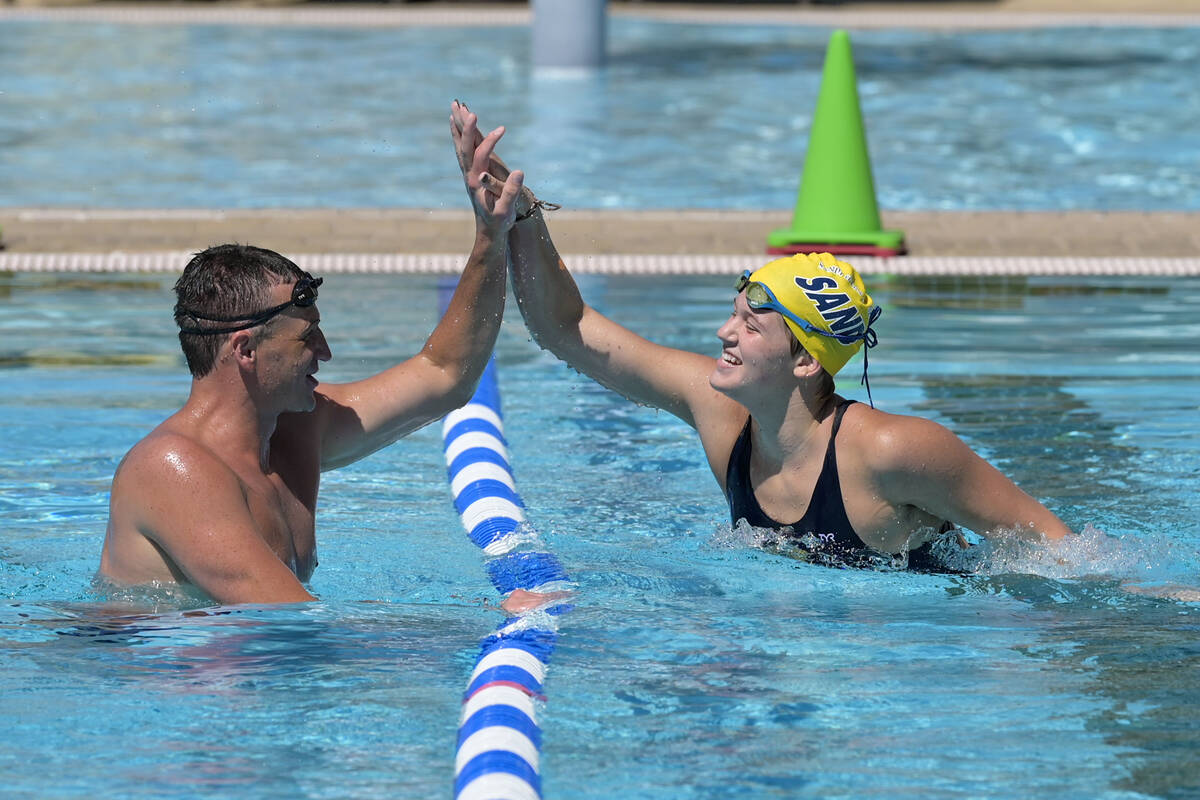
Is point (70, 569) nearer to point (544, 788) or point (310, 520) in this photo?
→ point (310, 520)

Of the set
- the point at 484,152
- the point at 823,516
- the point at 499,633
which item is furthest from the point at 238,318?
the point at 823,516

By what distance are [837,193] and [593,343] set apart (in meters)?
4.65

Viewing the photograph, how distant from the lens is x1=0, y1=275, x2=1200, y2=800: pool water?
318 centimetres

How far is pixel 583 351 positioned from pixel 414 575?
78 cm

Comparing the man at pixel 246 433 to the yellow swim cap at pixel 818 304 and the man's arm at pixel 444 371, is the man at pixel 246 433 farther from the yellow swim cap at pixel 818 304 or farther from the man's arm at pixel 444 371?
the yellow swim cap at pixel 818 304

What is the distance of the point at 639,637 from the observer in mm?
3850

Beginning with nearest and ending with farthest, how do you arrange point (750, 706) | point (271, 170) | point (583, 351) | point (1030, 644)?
point (750, 706) → point (1030, 644) → point (583, 351) → point (271, 170)

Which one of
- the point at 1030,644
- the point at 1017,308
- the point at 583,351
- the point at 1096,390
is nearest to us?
the point at 1030,644

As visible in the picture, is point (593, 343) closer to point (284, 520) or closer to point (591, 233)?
point (284, 520)

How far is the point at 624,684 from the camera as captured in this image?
3557 millimetres

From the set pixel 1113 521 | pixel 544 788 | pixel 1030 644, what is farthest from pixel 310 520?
pixel 1113 521

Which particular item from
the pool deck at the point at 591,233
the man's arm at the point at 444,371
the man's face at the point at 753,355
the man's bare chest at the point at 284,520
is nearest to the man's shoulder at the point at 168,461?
the man's bare chest at the point at 284,520

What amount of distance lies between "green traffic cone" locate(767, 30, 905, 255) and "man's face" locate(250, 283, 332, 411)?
517 centimetres

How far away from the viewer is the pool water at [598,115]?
11781mm
